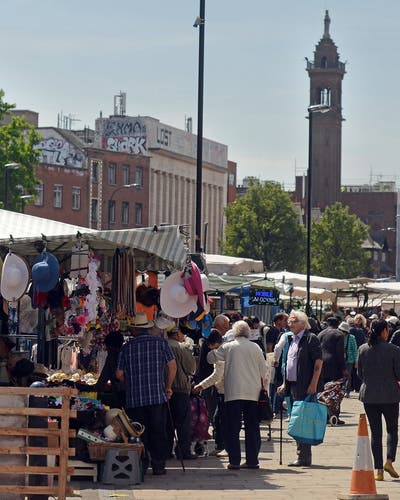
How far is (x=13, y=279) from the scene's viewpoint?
641 inches

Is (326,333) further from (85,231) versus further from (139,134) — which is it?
(139,134)

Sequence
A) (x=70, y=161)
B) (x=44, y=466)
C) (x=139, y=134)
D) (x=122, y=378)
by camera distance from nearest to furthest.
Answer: (x=44, y=466) < (x=122, y=378) < (x=70, y=161) < (x=139, y=134)

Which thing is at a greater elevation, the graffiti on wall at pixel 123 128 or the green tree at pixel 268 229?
the graffiti on wall at pixel 123 128

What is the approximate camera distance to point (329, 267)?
125062 mm

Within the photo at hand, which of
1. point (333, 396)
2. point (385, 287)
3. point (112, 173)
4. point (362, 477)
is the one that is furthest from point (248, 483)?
point (112, 173)

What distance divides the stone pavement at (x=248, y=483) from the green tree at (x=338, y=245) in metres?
105

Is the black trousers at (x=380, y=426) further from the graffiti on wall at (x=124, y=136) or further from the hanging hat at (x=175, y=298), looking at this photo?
the graffiti on wall at (x=124, y=136)

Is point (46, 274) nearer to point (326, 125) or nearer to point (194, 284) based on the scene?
point (194, 284)

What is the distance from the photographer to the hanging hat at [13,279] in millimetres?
16281

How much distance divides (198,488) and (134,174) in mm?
96306

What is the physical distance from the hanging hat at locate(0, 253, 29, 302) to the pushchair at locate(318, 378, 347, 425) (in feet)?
32.7

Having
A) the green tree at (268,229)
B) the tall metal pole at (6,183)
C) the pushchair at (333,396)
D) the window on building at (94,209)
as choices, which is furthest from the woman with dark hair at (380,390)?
the green tree at (268,229)

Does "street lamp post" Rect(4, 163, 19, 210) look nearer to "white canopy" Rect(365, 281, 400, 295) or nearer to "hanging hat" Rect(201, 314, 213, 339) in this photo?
"white canopy" Rect(365, 281, 400, 295)

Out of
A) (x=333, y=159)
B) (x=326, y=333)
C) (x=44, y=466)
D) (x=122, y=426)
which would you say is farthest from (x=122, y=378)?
(x=333, y=159)
